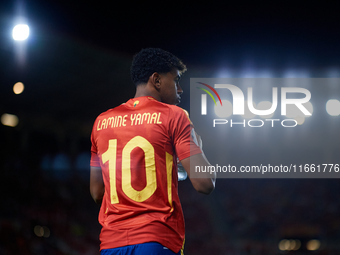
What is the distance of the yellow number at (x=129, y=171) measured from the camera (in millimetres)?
1159

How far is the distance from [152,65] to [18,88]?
5.61 metres

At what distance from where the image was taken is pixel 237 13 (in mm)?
5395

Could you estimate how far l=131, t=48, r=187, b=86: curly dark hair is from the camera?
1.35m

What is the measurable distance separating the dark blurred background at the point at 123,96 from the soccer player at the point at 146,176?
355cm

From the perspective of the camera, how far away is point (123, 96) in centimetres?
796

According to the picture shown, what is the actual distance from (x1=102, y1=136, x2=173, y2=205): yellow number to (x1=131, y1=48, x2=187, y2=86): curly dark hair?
0.27 m

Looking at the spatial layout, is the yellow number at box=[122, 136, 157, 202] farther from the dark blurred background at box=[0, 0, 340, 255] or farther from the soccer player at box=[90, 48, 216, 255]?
the dark blurred background at box=[0, 0, 340, 255]

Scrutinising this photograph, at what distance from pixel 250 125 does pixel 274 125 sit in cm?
118

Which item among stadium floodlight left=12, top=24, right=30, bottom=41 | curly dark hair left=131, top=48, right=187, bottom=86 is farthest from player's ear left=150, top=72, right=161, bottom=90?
stadium floodlight left=12, top=24, right=30, bottom=41

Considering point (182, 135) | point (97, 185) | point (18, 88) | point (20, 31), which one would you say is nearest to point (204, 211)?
point (18, 88)

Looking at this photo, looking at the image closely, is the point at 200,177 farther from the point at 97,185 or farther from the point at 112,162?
the point at 97,185

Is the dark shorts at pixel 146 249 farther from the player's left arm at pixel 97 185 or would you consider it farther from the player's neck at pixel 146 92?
the player's neck at pixel 146 92

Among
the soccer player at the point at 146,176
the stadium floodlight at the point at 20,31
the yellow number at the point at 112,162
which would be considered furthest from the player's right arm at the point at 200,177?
the stadium floodlight at the point at 20,31

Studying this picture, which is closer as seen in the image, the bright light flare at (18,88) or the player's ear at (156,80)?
the player's ear at (156,80)
